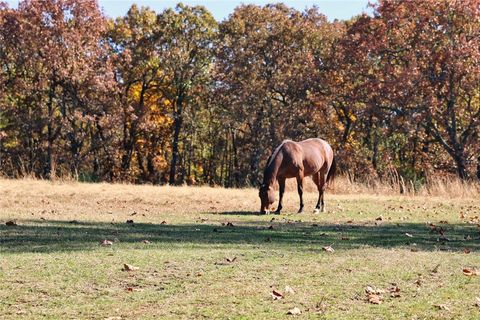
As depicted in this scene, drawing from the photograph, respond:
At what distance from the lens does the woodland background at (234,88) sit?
102 ft

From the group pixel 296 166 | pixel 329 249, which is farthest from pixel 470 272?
pixel 296 166

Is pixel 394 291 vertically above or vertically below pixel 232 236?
below

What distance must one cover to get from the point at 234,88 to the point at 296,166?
74.8 feet

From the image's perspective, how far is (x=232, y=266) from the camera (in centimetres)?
757

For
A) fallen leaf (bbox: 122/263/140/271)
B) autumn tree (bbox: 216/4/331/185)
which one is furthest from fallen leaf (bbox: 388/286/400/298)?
autumn tree (bbox: 216/4/331/185)

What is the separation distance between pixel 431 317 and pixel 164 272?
9.74 feet

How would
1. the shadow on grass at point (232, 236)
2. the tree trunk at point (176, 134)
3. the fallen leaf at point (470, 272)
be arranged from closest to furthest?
the fallen leaf at point (470, 272) < the shadow on grass at point (232, 236) < the tree trunk at point (176, 134)

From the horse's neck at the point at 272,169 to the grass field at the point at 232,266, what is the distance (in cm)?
131

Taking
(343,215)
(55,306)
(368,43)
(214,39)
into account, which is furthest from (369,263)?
(214,39)

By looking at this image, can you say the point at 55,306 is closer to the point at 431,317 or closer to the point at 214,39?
the point at 431,317

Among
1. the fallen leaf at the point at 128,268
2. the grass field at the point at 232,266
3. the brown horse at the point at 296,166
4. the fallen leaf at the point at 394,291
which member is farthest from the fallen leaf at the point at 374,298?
the brown horse at the point at 296,166

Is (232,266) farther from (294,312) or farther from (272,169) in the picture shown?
(272,169)

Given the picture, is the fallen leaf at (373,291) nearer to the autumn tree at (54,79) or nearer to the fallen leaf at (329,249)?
the fallen leaf at (329,249)

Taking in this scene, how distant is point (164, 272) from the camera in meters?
7.06
